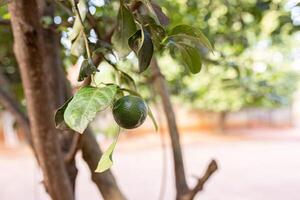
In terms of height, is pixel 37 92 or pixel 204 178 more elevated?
pixel 37 92

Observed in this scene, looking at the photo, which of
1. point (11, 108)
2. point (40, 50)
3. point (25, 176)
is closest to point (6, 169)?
point (25, 176)

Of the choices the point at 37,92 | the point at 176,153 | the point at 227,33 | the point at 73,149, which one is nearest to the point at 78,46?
the point at 37,92

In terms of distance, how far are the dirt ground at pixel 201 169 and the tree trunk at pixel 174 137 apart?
1413mm

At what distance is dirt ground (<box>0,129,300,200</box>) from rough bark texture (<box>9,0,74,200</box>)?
1503 mm

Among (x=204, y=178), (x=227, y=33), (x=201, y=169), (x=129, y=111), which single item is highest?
(x=227, y=33)

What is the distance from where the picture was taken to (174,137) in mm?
761

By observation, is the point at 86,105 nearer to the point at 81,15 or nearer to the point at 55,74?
the point at 81,15

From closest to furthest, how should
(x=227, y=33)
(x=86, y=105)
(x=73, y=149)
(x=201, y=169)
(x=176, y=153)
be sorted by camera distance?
(x=86, y=105), (x=73, y=149), (x=176, y=153), (x=227, y=33), (x=201, y=169)

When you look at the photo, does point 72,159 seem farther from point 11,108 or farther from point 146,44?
point 146,44

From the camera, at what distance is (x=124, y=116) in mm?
290

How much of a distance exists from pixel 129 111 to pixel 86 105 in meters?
0.04

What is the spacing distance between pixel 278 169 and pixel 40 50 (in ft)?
11.8

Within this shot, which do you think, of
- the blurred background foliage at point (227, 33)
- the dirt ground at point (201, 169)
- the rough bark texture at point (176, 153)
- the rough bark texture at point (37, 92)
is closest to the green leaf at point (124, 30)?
the rough bark texture at point (37, 92)

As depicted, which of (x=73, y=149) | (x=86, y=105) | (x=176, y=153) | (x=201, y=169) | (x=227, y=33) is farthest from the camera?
(x=201, y=169)
